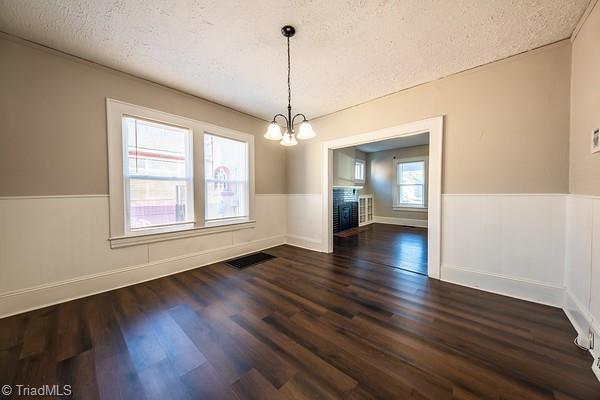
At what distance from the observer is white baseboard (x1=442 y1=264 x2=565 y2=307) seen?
1999 mm

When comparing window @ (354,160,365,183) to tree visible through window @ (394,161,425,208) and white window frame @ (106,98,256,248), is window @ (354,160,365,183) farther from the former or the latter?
white window frame @ (106,98,256,248)

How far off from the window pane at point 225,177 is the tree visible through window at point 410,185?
5.13m

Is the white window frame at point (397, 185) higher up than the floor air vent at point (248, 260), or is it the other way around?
the white window frame at point (397, 185)

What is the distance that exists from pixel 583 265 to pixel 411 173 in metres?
5.16

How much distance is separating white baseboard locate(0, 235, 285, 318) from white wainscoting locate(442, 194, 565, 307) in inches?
132

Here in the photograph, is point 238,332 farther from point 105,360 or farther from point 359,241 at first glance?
point 359,241

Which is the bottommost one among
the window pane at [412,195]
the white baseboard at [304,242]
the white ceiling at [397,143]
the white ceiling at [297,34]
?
the white baseboard at [304,242]

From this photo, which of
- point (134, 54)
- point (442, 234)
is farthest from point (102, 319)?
point (442, 234)

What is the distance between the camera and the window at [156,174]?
2.56 m

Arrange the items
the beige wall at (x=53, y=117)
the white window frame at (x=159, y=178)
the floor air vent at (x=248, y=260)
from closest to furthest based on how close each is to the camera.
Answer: the beige wall at (x=53, y=117), the white window frame at (x=159, y=178), the floor air vent at (x=248, y=260)

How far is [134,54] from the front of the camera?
2139 millimetres

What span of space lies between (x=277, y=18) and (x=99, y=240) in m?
2.95

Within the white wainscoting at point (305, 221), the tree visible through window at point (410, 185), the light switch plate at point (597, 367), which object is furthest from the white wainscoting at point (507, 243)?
the tree visible through window at point (410, 185)

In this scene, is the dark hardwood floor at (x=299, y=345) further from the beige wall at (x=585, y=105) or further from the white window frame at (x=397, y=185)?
the white window frame at (x=397, y=185)
